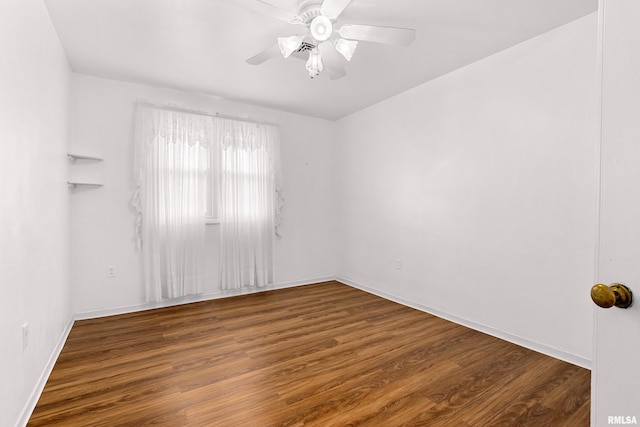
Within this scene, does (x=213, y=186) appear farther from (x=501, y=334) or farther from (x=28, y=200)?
(x=501, y=334)

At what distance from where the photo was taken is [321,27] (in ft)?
5.94

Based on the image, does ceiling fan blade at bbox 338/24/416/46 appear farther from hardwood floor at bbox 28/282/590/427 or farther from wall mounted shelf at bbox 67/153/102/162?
wall mounted shelf at bbox 67/153/102/162

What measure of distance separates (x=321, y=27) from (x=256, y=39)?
0.85 meters

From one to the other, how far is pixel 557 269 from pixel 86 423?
322 centimetres

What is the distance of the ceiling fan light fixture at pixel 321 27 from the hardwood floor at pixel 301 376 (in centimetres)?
221

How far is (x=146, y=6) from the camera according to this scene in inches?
79.6

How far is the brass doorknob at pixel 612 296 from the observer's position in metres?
0.63

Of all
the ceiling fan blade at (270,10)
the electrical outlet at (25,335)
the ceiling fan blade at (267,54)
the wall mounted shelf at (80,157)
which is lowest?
the electrical outlet at (25,335)

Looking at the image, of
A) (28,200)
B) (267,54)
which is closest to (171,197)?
(28,200)

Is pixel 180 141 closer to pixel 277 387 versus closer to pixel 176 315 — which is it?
pixel 176 315

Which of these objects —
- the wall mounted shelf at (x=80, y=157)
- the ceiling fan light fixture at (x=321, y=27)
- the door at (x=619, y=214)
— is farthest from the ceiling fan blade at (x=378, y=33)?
the wall mounted shelf at (x=80, y=157)

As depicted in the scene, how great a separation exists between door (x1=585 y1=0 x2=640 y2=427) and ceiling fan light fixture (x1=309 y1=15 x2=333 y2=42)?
1.41m

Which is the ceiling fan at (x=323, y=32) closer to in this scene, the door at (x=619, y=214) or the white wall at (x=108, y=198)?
the door at (x=619, y=214)

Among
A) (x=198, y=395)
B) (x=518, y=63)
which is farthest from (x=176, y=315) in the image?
(x=518, y=63)
